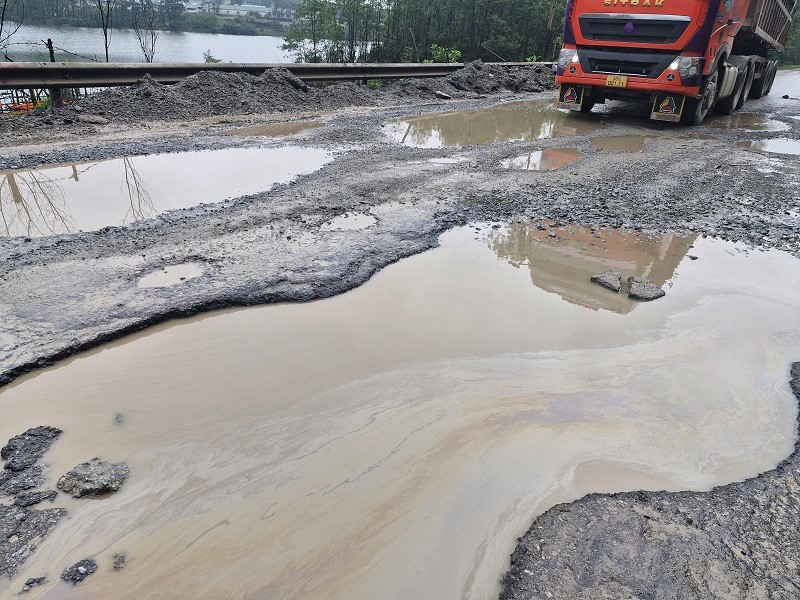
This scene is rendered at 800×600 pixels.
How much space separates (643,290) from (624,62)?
7746mm

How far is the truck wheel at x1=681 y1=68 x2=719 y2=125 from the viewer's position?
1027 cm

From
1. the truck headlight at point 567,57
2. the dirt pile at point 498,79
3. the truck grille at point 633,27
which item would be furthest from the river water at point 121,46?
the truck grille at point 633,27

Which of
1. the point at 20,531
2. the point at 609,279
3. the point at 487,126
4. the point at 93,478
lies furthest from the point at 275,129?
the point at 20,531

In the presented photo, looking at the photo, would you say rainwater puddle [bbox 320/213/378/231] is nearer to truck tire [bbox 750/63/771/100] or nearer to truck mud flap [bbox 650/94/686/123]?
truck mud flap [bbox 650/94/686/123]

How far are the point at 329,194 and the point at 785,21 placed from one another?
17.8 metres

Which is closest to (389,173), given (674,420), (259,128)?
(259,128)

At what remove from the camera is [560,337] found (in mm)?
3607

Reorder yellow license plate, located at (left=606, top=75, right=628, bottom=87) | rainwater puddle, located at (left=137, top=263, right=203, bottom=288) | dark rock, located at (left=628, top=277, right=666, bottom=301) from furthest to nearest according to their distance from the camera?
yellow license plate, located at (left=606, top=75, right=628, bottom=87) → dark rock, located at (left=628, top=277, right=666, bottom=301) → rainwater puddle, located at (left=137, top=263, right=203, bottom=288)

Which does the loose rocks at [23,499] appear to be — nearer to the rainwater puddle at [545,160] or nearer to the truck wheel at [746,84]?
the rainwater puddle at [545,160]

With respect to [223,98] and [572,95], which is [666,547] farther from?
[572,95]

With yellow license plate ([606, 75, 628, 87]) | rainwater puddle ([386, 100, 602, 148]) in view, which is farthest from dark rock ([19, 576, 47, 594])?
yellow license plate ([606, 75, 628, 87])

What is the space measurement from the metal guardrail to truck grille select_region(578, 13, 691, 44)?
569 centimetres

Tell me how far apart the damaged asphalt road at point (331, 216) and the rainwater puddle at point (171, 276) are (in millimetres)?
49

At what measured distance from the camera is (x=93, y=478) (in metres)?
2.31
